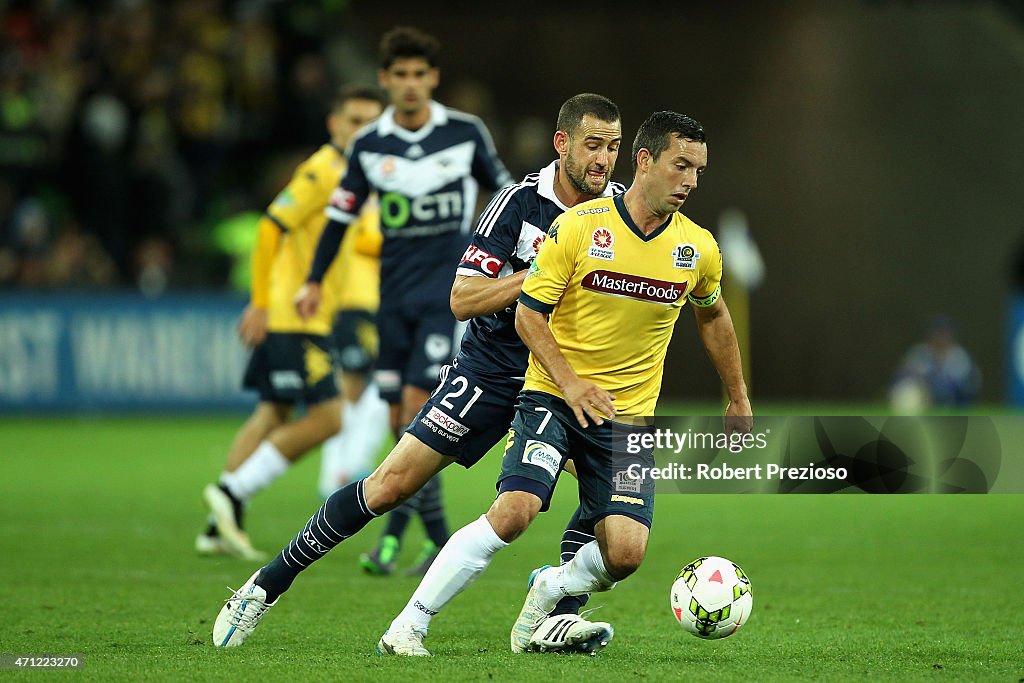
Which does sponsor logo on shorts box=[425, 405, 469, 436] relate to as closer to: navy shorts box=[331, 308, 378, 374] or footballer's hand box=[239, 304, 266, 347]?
footballer's hand box=[239, 304, 266, 347]

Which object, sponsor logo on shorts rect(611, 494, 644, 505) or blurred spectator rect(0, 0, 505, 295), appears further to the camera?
blurred spectator rect(0, 0, 505, 295)

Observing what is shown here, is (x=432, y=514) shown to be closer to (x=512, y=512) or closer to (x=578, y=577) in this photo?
(x=578, y=577)

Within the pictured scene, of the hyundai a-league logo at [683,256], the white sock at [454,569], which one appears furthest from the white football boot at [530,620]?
the hyundai a-league logo at [683,256]

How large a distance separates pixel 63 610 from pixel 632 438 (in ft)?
9.26

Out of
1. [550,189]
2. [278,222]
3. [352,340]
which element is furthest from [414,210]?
[352,340]

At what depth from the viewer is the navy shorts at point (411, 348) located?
820cm

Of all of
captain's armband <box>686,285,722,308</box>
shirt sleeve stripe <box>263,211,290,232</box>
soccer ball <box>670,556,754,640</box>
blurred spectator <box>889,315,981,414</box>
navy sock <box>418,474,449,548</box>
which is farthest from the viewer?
blurred spectator <box>889,315,981,414</box>

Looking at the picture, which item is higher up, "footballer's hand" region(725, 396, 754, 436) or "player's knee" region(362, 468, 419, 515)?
"footballer's hand" region(725, 396, 754, 436)

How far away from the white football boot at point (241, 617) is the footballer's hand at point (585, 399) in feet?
4.95

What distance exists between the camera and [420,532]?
10.2 metres

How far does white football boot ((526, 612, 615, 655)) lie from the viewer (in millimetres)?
5844

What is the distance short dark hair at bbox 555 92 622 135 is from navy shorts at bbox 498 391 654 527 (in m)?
1.09

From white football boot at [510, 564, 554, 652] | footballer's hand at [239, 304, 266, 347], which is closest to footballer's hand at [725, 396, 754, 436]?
white football boot at [510, 564, 554, 652]

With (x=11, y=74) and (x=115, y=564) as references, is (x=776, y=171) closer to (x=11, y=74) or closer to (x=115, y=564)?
(x=11, y=74)
